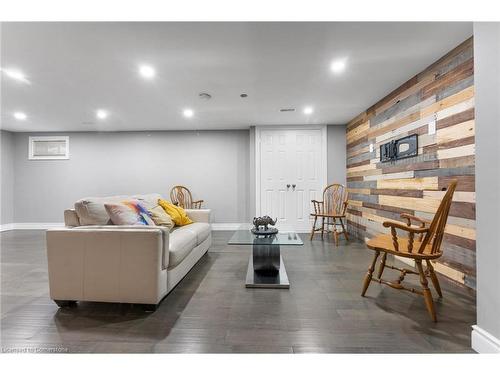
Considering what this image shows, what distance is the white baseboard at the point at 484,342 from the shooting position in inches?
46.1

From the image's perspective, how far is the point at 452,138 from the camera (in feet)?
6.77

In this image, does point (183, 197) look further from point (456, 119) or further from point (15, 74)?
point (456, 119)

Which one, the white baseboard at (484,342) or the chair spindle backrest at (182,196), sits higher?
the chair spindle backrest at (182,196)

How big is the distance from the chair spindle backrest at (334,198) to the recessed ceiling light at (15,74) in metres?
4.50

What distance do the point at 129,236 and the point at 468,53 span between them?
10.1ft

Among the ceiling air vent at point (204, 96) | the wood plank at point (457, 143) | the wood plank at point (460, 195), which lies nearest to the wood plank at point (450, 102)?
the wood plank at point (457, 143)

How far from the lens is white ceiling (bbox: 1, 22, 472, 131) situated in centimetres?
178

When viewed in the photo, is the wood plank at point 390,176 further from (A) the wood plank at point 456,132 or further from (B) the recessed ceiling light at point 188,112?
(B) the recessed ceiling light at point 188,112

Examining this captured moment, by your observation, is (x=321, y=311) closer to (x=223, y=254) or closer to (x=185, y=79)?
(x=223, y=254)

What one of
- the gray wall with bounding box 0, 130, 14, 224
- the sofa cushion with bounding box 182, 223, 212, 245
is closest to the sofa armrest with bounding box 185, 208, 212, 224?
the sofa cushion with bounding box 182, 223, 212, 245

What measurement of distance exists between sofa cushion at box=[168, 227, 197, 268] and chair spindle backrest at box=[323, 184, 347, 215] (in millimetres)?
2832

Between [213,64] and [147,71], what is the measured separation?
2.43 ft

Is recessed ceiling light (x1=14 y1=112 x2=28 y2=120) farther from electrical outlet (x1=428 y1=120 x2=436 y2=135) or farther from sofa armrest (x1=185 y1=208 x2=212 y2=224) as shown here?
electrical outlet (x1=428 y1=120 x2=436 y2=135)
